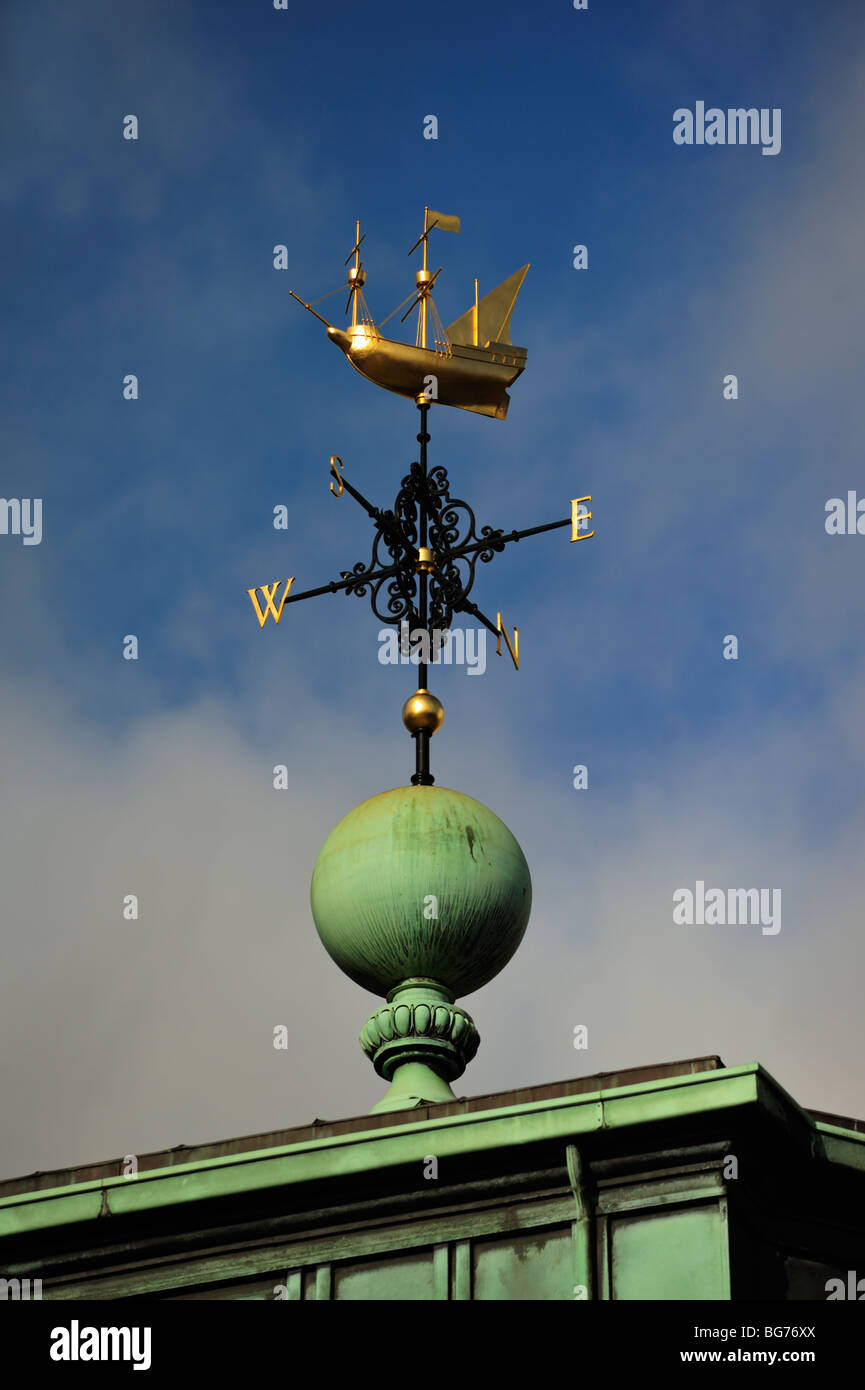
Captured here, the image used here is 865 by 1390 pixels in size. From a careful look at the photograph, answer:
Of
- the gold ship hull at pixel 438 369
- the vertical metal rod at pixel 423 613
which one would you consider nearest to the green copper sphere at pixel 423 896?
the vertical metal rod at pixel 423 613

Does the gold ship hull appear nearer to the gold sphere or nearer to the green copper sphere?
the gold sphere

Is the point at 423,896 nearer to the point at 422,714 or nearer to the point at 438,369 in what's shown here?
the point at 422,714

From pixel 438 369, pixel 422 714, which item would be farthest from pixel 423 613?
pixel 438 369

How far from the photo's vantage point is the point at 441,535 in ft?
80.6

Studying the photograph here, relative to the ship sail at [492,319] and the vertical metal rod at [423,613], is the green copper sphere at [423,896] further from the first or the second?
the ship sail at [492,319]

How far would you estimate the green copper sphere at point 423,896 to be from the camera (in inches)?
874

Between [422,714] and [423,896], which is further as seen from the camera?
[422,714]

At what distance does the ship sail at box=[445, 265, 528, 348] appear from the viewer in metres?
25.9

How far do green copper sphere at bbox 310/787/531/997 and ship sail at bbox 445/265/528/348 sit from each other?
16.9 ft

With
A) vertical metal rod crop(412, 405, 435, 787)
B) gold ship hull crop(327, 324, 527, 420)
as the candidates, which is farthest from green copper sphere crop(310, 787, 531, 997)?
gold ship hull crop(327, 324, 527, 420)

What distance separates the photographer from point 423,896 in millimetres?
22156

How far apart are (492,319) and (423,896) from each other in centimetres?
640

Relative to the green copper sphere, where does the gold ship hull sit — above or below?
above

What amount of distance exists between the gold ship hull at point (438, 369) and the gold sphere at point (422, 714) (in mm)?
2861
